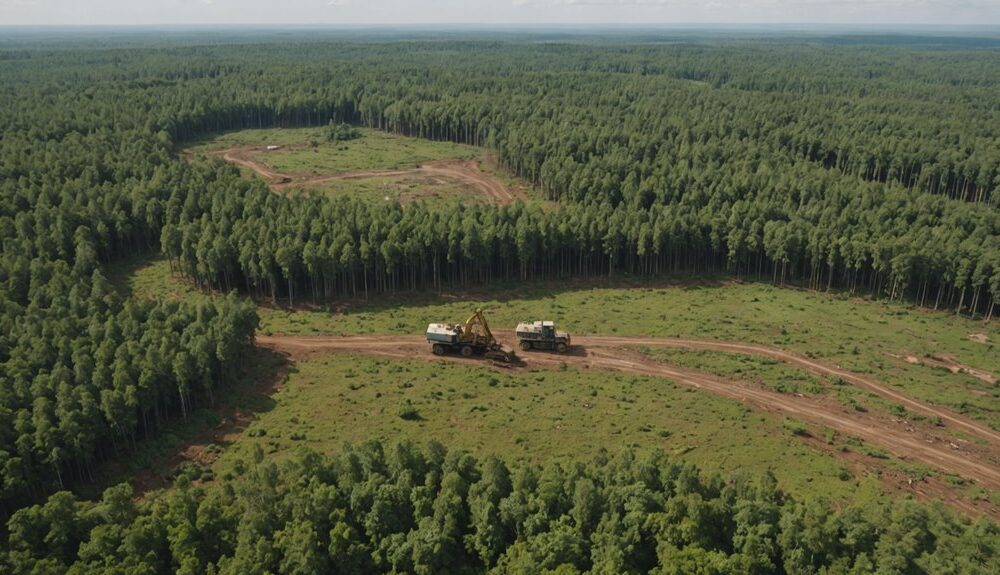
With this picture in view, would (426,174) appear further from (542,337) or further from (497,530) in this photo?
(497,530)

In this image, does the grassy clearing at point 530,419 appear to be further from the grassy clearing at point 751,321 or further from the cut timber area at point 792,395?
the grassy clearing at point 751,321

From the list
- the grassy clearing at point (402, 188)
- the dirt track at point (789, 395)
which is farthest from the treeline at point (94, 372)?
the grassy clearing at point (402, 188)

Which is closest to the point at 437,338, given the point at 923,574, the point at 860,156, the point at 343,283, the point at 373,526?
the point at 343,283

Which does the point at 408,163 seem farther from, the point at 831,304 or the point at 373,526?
the point at 373,526

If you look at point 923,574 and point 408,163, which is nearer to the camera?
point 923,574

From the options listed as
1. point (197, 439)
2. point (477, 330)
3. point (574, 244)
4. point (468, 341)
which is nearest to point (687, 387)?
point (477, 330)

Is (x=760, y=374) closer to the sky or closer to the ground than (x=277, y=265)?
closer to the ground

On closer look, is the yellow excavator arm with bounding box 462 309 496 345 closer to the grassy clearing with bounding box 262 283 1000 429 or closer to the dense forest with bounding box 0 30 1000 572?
the grassy clearing with bounding box 262 283 1000 429
